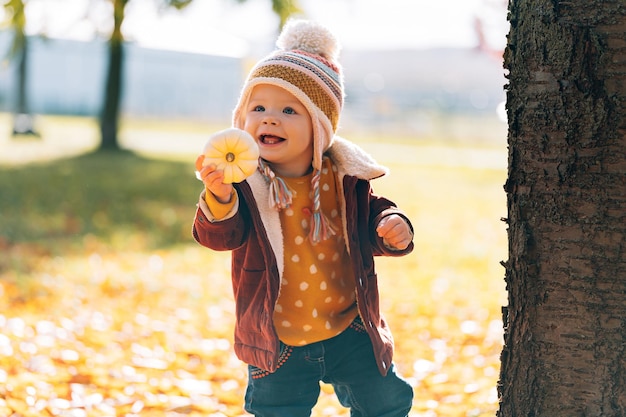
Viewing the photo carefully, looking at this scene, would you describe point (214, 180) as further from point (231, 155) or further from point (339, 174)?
point (339, 174)

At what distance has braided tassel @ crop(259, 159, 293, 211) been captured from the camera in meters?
2.58

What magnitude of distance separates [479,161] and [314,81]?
1758 cm

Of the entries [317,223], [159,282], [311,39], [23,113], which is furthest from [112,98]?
[317,223]

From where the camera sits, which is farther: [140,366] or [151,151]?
[151,151]

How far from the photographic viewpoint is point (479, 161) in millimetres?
19781

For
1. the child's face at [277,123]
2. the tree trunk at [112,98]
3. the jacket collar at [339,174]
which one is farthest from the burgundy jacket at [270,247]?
the tree trunk at [112,98]

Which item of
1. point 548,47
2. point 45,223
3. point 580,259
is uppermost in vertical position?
point 45,223

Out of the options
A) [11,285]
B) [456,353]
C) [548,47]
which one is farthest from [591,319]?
[11,285]

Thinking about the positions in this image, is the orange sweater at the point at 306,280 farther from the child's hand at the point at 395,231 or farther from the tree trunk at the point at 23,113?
the tree trunk at the point at 23,113

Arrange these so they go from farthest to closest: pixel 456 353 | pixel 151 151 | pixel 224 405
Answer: pixel 151 151 → pixel 456 353 → pixel 224 405

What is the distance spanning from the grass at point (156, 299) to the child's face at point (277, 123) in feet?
5.46

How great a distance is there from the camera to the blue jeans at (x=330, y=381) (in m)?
2.67

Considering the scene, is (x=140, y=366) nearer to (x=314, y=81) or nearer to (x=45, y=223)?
(x=314, y=81)

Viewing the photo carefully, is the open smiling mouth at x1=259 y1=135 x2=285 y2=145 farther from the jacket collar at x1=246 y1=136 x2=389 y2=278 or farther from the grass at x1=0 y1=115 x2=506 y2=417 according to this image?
the grass at x1=0 y1=115 x2=506 y2=417
